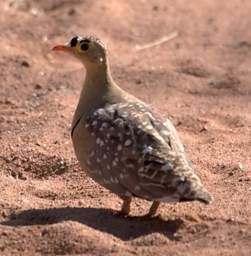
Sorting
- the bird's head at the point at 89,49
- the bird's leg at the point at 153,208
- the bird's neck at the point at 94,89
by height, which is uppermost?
the bird's head at the point at 89,49

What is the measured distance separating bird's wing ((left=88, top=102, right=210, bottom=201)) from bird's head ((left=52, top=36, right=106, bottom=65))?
2.48 ft

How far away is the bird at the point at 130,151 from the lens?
6.30 meters

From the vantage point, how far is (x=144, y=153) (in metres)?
6.42

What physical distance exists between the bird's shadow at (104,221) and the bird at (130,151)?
0.13 m

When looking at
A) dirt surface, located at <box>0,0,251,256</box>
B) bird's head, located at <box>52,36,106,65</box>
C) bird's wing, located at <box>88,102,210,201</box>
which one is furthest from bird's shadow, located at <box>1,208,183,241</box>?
bird's head, located at <box>52,36,106,65</box>

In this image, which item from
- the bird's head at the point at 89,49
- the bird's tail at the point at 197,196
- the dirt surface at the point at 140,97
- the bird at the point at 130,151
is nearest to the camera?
the bird's tail at the point at 197,196

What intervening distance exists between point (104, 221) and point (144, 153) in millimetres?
679

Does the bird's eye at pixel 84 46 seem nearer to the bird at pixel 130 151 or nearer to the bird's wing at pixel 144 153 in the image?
the bird at pixel 130 151

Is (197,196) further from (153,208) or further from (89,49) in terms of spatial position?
(89,49)

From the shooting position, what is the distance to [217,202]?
7074 mm

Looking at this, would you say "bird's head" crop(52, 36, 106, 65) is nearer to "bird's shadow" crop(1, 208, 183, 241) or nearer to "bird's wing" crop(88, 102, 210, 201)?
"bird's wing" crop(88, 102, 210, 201)

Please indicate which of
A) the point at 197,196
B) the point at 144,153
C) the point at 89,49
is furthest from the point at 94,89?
the point at 197,196

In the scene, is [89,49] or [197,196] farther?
[89,49]

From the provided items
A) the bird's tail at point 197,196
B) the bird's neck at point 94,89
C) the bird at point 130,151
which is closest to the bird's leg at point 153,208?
the bird at point 130,151
